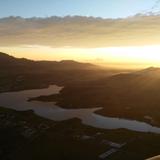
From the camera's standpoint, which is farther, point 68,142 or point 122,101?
point 122,101

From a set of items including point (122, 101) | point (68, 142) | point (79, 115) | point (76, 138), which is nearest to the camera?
point (68, 142)

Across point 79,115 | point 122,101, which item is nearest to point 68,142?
point 79,115

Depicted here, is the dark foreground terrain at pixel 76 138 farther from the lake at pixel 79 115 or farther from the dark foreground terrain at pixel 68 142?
the lake at pixel 79 115

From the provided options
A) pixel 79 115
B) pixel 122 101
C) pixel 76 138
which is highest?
pixel 76 138

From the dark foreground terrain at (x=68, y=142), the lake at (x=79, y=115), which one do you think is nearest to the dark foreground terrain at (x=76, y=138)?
A: the dark foreground terrain at (x=68, y=142)

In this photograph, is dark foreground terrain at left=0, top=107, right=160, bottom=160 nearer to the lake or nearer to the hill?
the lake

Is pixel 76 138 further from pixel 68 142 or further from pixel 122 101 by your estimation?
pixel 122 101

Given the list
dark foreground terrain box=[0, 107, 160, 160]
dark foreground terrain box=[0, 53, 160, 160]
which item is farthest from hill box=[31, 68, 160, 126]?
dark foreground terrain box=[0, 107, 160, 160]

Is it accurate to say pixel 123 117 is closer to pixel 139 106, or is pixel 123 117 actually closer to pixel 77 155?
pixel 139 106
